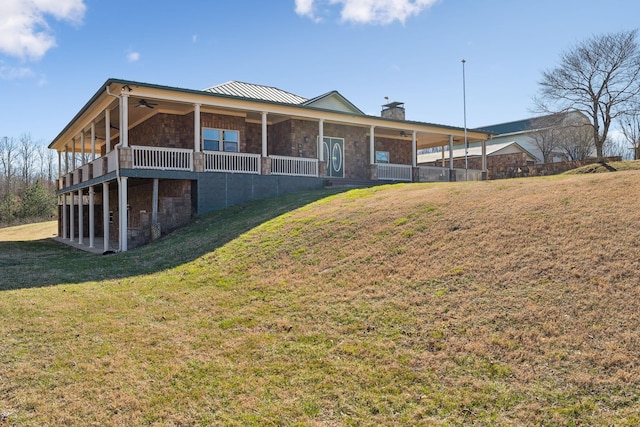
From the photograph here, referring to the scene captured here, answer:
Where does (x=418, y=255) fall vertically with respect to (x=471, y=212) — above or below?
below

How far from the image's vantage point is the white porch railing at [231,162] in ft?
54.5

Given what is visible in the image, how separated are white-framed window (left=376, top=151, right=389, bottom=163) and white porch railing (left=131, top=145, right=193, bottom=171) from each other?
1136 cm

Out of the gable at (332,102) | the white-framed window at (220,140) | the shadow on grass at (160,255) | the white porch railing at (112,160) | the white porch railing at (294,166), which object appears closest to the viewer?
the shadow on grass at (160,255)

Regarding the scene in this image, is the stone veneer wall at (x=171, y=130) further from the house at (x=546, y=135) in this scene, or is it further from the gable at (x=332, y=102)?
the house at (x=546, y=135)

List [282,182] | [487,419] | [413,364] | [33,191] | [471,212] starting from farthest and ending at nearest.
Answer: [33,191]
[282,182]
[471,212]
[413,364]
[487,419]

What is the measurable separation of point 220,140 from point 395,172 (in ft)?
27.1

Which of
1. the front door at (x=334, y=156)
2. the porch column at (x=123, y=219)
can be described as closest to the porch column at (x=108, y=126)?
the porch column at (x=123, y=219)

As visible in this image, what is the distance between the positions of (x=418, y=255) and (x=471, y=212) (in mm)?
1899

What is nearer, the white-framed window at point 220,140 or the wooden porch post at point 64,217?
the white-framed window at point 220,140

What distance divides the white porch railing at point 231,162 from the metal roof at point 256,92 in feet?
12.7

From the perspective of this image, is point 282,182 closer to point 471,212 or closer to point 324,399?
point 471,212

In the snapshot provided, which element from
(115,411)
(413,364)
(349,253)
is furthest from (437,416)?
(349,253)

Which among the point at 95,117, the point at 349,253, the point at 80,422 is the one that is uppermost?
the point at 95,117

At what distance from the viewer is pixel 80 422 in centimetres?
427
